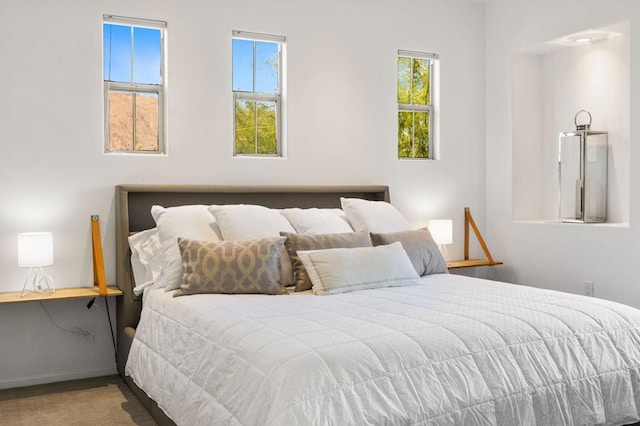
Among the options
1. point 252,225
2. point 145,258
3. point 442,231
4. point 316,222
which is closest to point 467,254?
point 442,231

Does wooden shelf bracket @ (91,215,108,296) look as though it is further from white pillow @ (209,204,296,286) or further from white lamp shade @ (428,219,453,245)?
white lamp shade @ (428,219,453,245)

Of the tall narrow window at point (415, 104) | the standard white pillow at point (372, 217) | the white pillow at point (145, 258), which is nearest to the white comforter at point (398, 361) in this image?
the white pillow at point (145, 258)

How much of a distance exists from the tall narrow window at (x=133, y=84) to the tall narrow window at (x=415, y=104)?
2066 mm

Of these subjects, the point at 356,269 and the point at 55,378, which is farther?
the point at 55,378

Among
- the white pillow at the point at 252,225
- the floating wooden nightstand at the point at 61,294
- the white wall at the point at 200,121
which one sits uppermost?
the white wall at the point at 200,121

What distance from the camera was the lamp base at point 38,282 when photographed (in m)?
4.02

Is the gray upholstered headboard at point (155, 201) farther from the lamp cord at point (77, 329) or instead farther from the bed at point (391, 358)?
the bed at point (391, 358)

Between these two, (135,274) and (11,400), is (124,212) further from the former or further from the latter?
(11,400)

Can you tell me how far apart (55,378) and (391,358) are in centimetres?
275

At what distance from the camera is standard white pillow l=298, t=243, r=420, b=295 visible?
3.54 meters

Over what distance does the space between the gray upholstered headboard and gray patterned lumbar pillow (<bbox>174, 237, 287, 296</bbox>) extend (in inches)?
27.1

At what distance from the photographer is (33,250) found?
3777 millimetres

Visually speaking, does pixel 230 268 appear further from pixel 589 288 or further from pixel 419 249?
pixel 589 288

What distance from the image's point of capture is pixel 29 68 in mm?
4016
